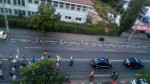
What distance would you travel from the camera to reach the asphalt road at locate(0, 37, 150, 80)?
752 inches

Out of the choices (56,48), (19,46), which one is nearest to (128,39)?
(56,48)

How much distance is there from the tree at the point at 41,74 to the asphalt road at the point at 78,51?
275 inches

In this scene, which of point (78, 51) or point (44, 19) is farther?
point (78, 51)

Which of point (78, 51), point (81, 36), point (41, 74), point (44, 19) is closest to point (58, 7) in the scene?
point (44, 19)

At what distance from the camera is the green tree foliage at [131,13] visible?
28.0 m

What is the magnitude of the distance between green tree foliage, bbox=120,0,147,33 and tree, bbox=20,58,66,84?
25027mm

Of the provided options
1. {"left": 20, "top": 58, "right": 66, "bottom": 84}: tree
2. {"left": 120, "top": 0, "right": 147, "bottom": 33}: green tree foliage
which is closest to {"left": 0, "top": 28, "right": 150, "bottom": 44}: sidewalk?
{"left": 120, "top": 0, "right": 147, "bottom": 33}: green tree foliage

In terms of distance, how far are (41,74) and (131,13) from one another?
89.1 ft

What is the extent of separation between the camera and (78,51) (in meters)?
23.0

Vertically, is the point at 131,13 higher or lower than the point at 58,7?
lower

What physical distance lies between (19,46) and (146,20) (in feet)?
142

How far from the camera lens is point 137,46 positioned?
28.9 m

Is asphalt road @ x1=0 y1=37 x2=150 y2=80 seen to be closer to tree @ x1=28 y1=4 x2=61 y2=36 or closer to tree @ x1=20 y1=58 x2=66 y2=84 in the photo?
tree @ x1=28 y1=4 x2=61 y2=36

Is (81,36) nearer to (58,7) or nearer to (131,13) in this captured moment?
(58,7)
